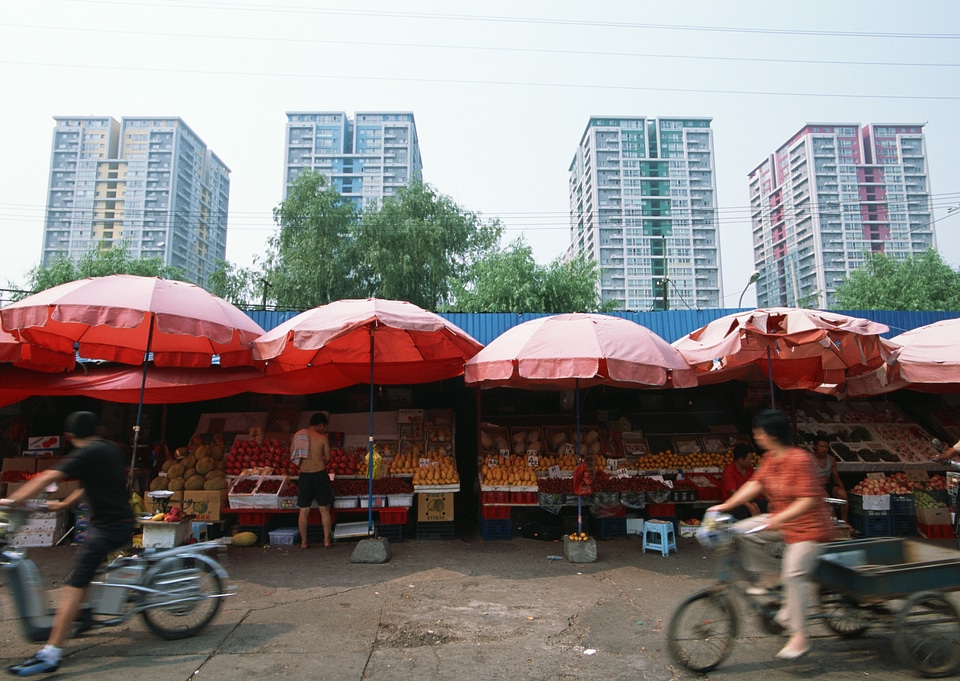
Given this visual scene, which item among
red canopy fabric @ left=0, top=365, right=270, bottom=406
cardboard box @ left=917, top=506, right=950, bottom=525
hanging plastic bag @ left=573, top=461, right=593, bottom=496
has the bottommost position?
cardboard box @ left=917, top=506, right=950, bottom=525

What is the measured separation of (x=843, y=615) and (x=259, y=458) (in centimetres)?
719

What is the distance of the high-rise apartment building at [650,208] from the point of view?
9425cm

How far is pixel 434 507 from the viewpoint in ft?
26.1

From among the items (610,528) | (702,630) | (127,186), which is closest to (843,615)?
(702,630)

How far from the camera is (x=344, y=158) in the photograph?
95625mm

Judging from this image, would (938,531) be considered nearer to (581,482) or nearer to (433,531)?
(581,482)

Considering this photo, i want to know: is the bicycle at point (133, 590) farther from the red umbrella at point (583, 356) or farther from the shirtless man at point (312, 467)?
the red umbrella at point (583, 356)

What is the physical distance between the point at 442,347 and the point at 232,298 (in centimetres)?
2306

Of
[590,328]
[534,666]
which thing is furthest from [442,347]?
[534,666]

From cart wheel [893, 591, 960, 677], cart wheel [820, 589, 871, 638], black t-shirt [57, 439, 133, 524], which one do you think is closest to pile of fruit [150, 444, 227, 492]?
black t-shirt [57, 439, 133, 524]

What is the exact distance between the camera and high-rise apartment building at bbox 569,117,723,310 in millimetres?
94250

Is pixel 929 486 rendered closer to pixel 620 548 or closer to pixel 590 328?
pixel 620 548

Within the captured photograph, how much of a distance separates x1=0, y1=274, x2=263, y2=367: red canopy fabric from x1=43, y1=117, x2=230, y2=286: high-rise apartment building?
255 ft

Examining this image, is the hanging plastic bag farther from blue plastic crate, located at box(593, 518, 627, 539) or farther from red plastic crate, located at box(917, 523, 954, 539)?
red plastic crate, located at box(917, 523, 954, 539)
